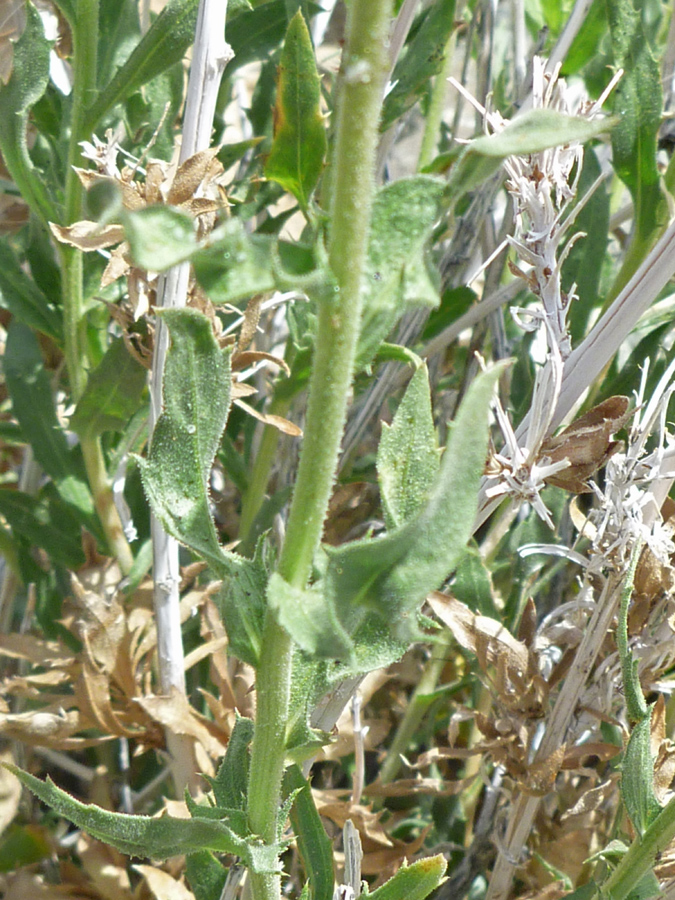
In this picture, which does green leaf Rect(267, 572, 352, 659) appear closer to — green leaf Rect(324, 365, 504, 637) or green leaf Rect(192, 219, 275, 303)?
green leaf Rect(324, 365, 504, 637)

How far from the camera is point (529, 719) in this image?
2.61 feet

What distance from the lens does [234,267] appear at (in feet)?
1.20

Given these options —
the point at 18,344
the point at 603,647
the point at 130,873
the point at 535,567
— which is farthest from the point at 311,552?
the point at 130,873

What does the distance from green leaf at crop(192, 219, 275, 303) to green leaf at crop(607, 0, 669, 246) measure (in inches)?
23.1

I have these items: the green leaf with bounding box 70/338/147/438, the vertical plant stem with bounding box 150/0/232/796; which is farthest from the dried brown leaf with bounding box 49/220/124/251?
the green leaf with bounding box 70/338/147/438

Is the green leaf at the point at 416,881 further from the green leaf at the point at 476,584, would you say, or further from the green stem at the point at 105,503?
the green stem at the point at 105,503

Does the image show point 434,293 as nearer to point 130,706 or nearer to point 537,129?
point 537,129

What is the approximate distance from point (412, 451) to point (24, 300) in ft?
1.97

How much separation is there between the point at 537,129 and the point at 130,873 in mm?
1047

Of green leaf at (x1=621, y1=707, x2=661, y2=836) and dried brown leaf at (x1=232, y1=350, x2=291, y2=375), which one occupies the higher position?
dried brown leaf at (x1=232, y1=350, x2=291, y2=375)

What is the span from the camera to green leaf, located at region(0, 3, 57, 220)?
762 mm

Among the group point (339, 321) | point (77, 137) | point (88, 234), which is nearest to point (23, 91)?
point (77, 137)

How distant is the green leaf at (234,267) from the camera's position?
14.2 inches

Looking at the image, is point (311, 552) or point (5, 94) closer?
point (311, 552)
